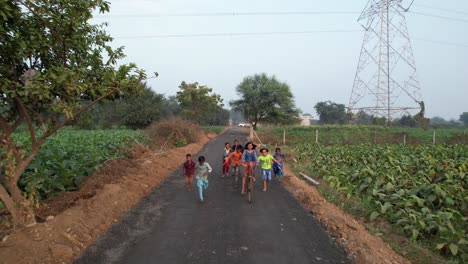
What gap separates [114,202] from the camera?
27.8 ft

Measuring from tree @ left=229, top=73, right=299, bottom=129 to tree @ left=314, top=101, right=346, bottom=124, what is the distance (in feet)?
213

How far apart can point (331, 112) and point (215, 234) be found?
4278 inches

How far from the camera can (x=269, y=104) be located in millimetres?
47125

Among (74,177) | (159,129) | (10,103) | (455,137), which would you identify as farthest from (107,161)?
(455,137)

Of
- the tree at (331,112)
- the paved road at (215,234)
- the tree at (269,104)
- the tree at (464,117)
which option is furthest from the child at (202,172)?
the tree at (464,117)

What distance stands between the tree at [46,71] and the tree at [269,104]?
3993 cm

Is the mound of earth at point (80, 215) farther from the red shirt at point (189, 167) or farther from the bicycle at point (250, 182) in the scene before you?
the bicycle at point (250, 182)

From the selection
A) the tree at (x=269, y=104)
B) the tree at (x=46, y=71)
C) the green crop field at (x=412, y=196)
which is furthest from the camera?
the tree at (x=269, y=104)

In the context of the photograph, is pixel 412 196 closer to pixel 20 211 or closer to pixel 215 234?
pixel 215 234

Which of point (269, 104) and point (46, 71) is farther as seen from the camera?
point (269, 104)

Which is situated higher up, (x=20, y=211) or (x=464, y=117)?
(x=464, y=117)

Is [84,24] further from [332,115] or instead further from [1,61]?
[332,115]

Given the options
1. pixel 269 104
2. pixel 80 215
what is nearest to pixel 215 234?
pixel 80 215

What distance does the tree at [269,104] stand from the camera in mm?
46969
